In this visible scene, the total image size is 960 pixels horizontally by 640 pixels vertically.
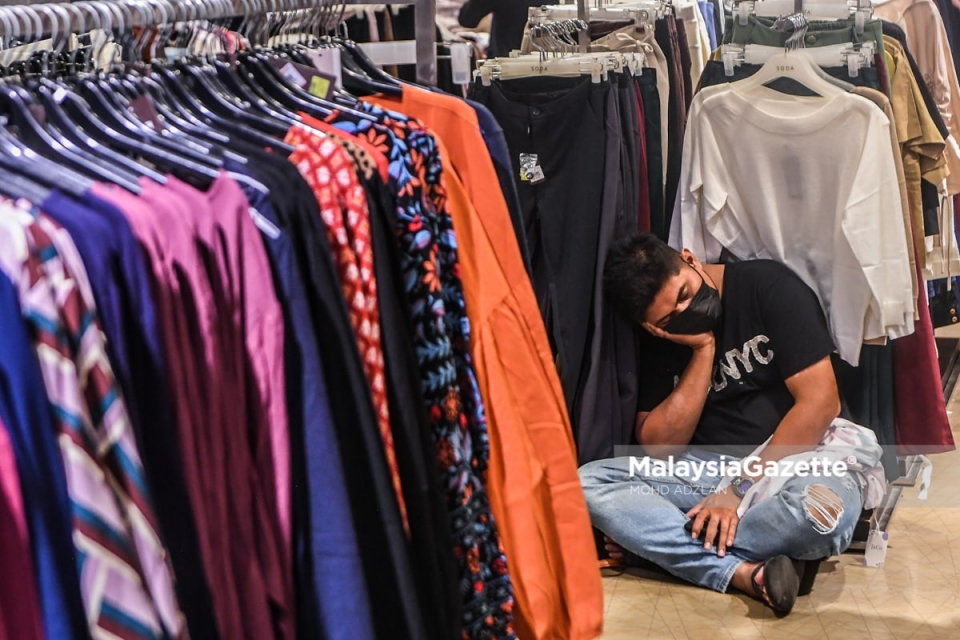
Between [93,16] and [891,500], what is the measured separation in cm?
213

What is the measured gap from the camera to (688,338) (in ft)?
7.50

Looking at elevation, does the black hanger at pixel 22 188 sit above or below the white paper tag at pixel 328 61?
below

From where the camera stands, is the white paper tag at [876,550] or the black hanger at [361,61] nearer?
the black hanger at [361,61]

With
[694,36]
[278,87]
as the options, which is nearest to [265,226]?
[278,87]

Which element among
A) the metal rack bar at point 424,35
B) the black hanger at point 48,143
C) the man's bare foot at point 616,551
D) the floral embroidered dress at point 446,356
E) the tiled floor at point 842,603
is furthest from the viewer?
the man's bare foot at point 616,551

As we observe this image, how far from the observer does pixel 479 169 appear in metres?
1.26

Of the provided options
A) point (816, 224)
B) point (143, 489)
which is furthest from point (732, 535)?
point (143, 489)

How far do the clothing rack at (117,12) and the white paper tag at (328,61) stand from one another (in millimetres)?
58

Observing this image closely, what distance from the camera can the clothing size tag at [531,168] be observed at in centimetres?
224

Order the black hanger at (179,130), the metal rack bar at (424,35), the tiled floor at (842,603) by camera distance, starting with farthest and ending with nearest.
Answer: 1. the tiled floor at (842,603)
2. the metal rack bar at (424,35)
3. the black hanger at (179,130)

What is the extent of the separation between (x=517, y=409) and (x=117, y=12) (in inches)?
22.9

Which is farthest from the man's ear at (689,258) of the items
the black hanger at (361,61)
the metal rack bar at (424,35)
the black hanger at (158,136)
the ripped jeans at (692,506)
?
the black hanger at (158,136)

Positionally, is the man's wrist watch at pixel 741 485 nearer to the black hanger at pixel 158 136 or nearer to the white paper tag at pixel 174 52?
the white paper tag at pixel 174 52

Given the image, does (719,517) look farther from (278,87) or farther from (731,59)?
(278,87)
